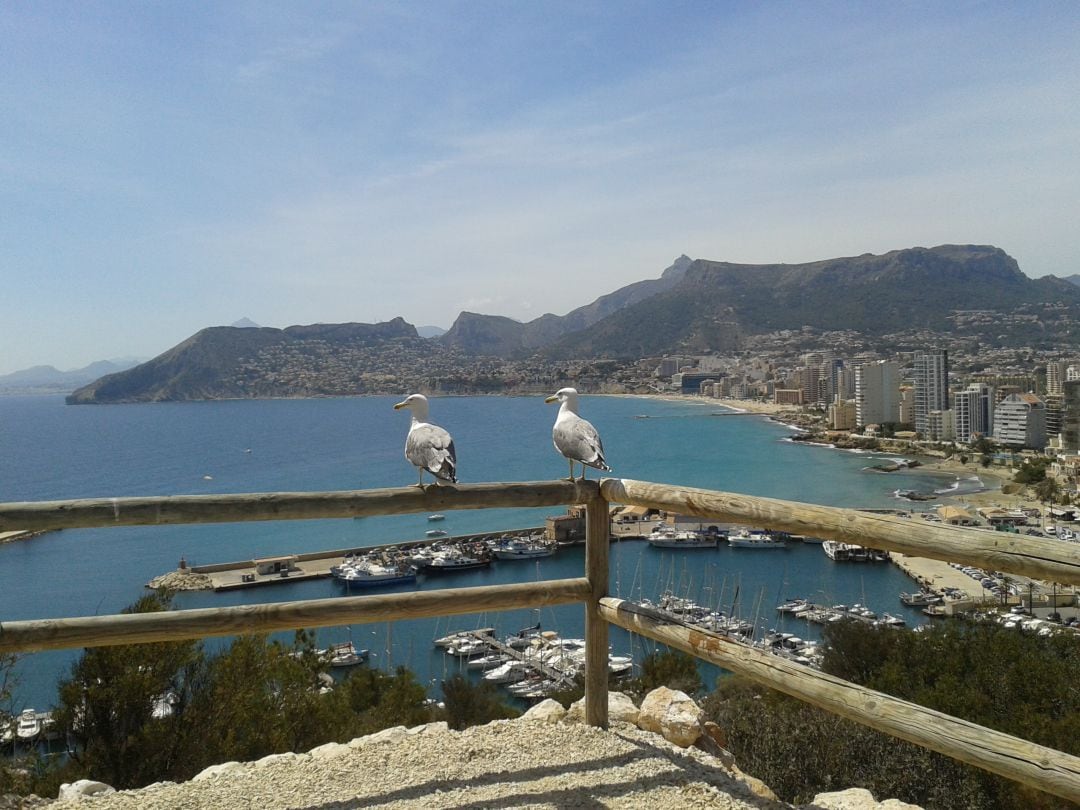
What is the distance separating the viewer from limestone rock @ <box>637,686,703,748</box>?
332 centimetres

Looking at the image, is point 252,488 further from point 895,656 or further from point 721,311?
point 721,311

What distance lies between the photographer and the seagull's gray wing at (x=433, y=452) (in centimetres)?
350

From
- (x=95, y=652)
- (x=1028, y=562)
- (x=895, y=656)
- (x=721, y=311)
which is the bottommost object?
(x=895, y=656)

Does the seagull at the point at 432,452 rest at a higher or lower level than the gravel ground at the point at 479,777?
higher

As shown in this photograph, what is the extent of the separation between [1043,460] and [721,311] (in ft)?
325

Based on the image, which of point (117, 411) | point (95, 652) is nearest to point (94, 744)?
point (95, 652)

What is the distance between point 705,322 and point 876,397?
65.7 meters

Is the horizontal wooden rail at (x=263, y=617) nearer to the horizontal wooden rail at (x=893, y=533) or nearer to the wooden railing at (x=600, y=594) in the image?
the wooden railing at (x=600, y=594)

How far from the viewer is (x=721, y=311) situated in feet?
498

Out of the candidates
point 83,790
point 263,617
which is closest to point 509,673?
point 83,790

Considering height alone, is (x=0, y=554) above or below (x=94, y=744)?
below

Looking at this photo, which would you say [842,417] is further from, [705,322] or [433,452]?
[433,452]

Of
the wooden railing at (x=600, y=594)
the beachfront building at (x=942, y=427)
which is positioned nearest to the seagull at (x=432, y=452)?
the wooden railing at (x=600, y=594)

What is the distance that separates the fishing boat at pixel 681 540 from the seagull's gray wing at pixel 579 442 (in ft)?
129
